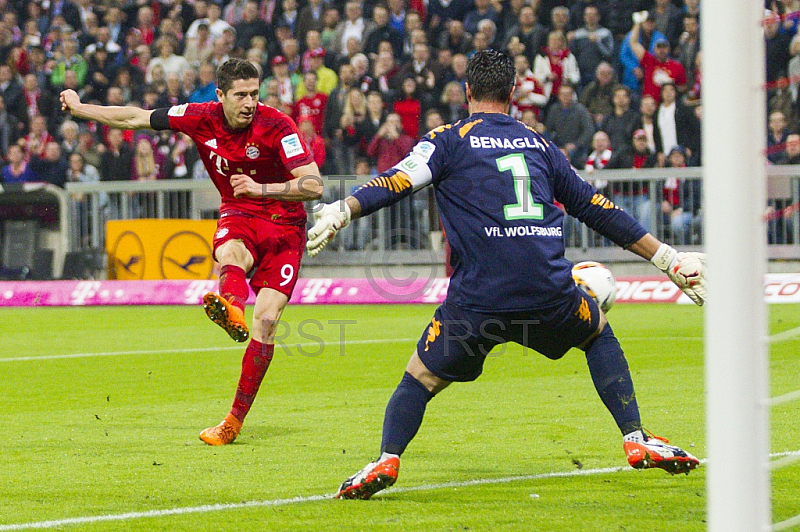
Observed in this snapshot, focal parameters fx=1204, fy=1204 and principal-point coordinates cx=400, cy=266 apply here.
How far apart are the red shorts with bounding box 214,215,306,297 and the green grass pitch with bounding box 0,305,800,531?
0.88 m

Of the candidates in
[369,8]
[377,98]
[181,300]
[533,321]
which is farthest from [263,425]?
[369,8]

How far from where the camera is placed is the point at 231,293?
7.09 meters

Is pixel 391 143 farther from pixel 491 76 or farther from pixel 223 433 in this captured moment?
pixel 491 76

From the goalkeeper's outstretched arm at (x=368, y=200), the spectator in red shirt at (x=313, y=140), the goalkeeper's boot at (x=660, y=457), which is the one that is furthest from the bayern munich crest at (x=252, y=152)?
the spectator in red shirt at (x=313, y=140)

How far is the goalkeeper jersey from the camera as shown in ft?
16.7

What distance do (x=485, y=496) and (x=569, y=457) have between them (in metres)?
0.96

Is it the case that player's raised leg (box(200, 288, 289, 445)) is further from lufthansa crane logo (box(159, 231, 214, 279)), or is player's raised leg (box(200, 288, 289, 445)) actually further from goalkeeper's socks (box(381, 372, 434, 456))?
lufthansa crane logo (box(159, 231, 214, 279))

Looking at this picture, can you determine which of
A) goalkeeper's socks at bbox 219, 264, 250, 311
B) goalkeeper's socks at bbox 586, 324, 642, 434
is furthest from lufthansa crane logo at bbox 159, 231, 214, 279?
goalkeeper's socks at bbox 586, 324, 642, 434

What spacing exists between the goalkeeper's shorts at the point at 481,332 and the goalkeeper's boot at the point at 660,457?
559 millimetres

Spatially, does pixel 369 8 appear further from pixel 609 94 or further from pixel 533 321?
pixel 533 321

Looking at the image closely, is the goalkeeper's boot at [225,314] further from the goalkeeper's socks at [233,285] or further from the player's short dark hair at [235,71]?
the player's short dark hair at [235,71]

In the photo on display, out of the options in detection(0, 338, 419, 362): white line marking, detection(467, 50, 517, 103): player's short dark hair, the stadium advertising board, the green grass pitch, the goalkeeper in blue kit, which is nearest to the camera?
the green grass pitch

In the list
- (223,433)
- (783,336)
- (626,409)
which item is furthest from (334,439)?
(783,336)

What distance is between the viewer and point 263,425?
7.30 meters
